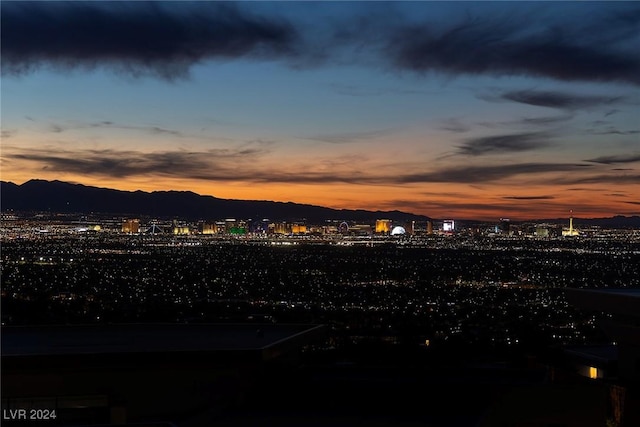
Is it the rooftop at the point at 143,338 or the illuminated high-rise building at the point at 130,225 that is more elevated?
the illuminated high-rise building at the point at 130,225

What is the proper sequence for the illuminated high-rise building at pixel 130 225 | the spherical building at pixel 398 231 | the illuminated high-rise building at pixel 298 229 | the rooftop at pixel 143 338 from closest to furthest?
the rooftop at pixel 143 338
the illuminated high-rise building at pixel 130 225
the illuminated high-rise building at pixel 298 229
the spherical building at pixel 398 231

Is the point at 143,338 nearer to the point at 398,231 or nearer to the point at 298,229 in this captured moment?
the point at 298,229

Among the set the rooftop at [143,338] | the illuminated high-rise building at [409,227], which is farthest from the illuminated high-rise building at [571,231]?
the rooftop at [143,338]

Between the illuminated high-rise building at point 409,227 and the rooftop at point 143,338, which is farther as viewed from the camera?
the illuminated high-rise building at point 409,227

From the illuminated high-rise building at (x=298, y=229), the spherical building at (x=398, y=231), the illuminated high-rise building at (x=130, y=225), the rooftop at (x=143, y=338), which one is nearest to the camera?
the rooftop at (x=143, y=338)

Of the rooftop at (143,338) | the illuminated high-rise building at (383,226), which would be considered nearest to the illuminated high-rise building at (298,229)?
the illuminated high-rise building at (383,226)

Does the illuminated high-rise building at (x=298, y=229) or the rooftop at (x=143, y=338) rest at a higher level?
the illuminated high-rise building at (x=298, y=229)

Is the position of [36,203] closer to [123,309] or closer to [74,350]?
[123,309]

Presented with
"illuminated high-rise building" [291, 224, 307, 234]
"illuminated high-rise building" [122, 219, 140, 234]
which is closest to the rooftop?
"illuminated high-rise building" [122, 219, 140, 234]

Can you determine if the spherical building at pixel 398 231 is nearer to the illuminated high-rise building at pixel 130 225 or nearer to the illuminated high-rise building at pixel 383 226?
the illuminated high-rise building at pixel 383 226

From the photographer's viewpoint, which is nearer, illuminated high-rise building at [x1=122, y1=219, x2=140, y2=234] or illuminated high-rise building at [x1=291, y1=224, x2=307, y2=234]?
illuminated high-rise building at [x1=122, y1=219, x2=140, y2=234]

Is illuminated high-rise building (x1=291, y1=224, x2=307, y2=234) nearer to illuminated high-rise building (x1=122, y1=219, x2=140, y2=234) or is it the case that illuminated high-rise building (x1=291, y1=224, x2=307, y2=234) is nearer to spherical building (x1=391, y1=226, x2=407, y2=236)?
spherical building (x1=391, y1=226, x2=407, y2=236)
